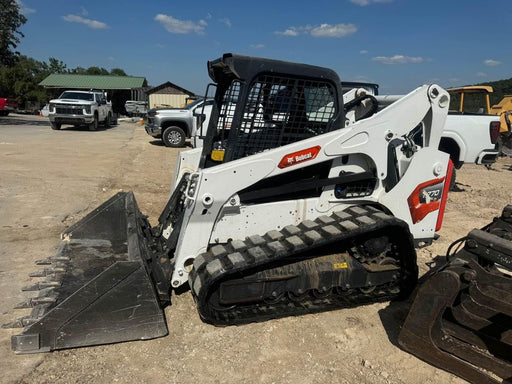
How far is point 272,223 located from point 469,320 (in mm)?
1735

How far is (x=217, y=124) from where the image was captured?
3.80 metres

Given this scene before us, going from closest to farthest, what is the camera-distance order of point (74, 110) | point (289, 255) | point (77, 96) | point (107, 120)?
point (289, 255) → point (74, 110) → point (77, 96) → point (107, 120)

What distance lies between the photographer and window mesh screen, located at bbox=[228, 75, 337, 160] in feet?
11.1

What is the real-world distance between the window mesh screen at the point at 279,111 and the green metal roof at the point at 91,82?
43.0 m

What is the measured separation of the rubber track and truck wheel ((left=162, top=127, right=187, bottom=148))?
11865 millimetres

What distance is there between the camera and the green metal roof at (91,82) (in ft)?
137

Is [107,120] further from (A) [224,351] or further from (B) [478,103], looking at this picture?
(A) [224,351]

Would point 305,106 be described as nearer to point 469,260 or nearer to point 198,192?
point 198,192

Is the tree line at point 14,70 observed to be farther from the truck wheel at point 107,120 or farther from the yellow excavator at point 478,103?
the yellow excavator at point 478,103

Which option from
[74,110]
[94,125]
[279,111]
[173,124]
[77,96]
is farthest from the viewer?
[94,125]

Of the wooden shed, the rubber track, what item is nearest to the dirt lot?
the rubber track

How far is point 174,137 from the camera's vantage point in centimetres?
1469

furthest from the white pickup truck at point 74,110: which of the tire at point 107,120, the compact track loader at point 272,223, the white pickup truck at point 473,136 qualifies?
the compact track loader at point 272,223

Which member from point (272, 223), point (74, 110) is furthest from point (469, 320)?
point (74, 110)
